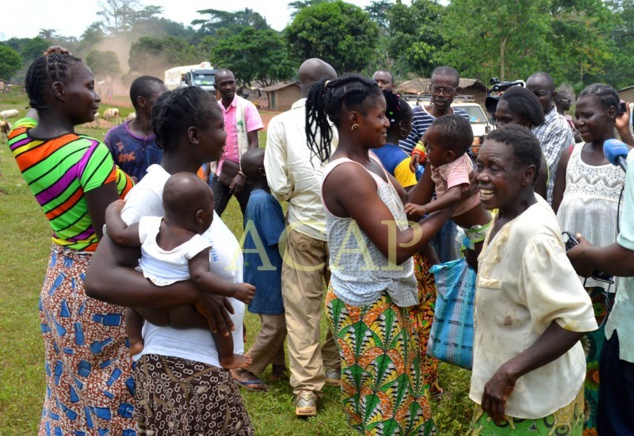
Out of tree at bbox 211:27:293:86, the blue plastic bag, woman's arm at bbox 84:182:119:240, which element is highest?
woman's arm at bbox 84:182:119:240

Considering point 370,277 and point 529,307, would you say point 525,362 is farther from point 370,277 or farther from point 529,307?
point 370,277

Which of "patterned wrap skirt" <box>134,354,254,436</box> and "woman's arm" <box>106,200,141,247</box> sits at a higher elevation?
"woman's arm" <box>106,200,141,247</box>

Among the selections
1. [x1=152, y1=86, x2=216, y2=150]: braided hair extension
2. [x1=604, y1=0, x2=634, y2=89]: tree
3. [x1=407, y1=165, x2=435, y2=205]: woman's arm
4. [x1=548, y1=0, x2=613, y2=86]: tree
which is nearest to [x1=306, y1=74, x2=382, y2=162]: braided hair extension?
[x1=407, y1=165, x2=435, y2=205]: woman's arm

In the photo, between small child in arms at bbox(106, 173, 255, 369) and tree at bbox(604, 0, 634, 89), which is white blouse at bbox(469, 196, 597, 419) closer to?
small child in arms at bbox(106, 173, 255, 369)

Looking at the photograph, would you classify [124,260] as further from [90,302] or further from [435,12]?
[435,12]

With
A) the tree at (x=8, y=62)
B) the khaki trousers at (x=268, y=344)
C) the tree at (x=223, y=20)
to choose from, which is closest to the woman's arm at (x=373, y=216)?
the khaki trousers at (x=268, y=344)

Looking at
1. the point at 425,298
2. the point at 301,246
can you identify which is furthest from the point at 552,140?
the point at 301,246

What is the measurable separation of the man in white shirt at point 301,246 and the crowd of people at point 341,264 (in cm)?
1

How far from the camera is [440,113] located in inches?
205

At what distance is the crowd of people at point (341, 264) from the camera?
2117 millimetres

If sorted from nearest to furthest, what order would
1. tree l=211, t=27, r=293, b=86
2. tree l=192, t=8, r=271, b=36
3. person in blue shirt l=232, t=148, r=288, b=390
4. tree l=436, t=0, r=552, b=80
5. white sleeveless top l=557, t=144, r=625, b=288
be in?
white sleeveless top l=557, t=144, r=625, b=288 → person in blue shirt l=232, t=148, r=288, b=390 → tree l=436, t=0, r=552, b=80 → tree l=211, t=27, r=293, b=86 → tree l=192, t=8, r=271, b=36

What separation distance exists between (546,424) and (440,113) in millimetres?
3415

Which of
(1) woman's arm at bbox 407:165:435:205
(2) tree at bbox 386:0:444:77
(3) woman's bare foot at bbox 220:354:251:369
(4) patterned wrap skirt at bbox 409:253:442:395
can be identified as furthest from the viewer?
(2) tree at bbox 386:0:444:77

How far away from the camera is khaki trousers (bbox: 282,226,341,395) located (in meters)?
4.09
